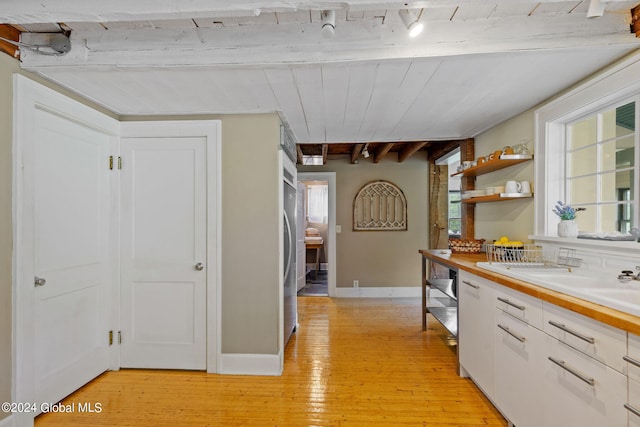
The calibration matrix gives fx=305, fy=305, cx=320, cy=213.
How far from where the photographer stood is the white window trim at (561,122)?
1677 mm

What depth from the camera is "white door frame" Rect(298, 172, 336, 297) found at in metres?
4.76

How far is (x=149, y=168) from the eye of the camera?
97.4 inches

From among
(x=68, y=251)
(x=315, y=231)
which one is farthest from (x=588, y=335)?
(x=315, y=231)

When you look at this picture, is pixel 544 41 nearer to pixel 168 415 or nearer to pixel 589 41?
pixel 589 41

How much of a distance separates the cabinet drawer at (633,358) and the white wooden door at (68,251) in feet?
9.46

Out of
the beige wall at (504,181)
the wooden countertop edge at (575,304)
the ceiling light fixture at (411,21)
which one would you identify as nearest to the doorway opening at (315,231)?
the beige wall at (504,181)

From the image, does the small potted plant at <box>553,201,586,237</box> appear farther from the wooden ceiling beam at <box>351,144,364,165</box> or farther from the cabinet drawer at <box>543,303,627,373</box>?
the wooden ceiling beam at <box>351,144,364,165</box>

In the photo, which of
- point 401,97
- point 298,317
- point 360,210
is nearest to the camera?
point 401,97

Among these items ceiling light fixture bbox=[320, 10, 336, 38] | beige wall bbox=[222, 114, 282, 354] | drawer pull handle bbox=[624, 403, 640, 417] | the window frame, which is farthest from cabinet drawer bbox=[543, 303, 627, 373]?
beige wall bbox=[222, 114, 282, 354]

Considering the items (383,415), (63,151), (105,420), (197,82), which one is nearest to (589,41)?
(197,82)

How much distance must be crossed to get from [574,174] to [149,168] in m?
3.28

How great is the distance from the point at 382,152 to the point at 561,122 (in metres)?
2.17

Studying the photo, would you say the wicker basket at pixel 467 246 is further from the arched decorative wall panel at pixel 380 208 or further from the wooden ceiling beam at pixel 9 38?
the wooden ceiling beam at pixel 9 38

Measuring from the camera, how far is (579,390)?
1.26 meters
